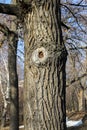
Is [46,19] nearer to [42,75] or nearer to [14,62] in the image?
[42,75]

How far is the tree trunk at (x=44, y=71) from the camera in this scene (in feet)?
13.2

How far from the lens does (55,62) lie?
4.04 metres

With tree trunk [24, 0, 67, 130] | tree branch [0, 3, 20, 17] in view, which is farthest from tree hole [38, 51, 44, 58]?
tree branch [0, 3, 20, 17]

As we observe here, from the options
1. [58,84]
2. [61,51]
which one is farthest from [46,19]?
[58,84]

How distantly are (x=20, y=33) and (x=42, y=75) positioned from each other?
28.2 ft

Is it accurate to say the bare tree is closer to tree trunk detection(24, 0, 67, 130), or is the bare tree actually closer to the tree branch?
tree trunk detection(24, 0, 67, 130)

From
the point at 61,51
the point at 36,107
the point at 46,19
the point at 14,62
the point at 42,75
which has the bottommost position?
the point at 14,62

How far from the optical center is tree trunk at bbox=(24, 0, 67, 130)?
401 cm

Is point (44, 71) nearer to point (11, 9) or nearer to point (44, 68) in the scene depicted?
point (44, 68)

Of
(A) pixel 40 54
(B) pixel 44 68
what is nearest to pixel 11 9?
(A) pixel 40 54

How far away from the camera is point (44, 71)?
4055 millimetres

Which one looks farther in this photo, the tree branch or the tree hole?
the tree branch

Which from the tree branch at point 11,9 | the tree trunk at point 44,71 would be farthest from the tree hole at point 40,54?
the tree branch at point 11,9

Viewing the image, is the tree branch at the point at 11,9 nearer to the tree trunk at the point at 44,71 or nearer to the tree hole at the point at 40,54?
the tree trunk at the point at 44,71
